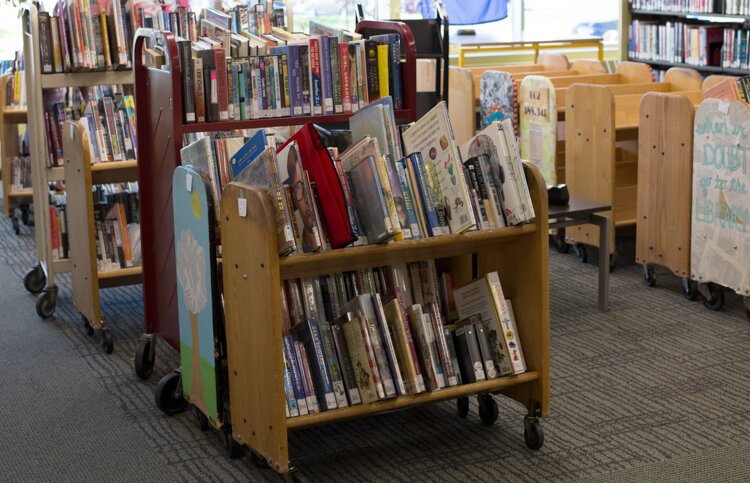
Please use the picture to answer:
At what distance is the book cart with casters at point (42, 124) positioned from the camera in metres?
4.38

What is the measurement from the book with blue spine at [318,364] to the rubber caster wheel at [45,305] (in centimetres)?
217

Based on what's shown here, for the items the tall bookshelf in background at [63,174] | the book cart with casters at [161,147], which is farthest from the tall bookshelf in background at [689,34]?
the tall bookshelf in background at [63,174]

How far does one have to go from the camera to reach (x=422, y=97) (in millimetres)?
5402

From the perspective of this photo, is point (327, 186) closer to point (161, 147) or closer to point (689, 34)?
point (161, 147)

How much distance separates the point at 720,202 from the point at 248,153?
2404mm

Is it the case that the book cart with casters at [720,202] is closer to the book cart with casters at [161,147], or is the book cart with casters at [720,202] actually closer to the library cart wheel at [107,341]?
the book cart with casters at [161,147]

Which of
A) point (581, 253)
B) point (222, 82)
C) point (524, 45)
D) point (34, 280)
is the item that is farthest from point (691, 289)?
point (524, 45)

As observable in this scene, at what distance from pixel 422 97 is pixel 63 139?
1926mm

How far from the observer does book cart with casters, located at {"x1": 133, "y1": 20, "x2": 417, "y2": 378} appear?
3344 millimetres

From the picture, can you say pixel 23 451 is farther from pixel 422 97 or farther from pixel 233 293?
pixel 422 97

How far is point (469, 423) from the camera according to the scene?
3418 mm

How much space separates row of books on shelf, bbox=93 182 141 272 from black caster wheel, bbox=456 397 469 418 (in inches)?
67.7

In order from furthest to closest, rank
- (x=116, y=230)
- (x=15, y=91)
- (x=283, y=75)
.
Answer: (x=15, y=91) < (x=116, y=230) < (x=283, y=75)

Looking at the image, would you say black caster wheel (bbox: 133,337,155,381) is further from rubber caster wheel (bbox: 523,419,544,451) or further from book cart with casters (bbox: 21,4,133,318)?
rubber caster wheel (bbox: 523,419,544,451)
